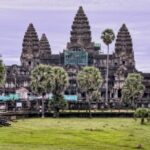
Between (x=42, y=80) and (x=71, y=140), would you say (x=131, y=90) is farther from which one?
(x=71, y=140)

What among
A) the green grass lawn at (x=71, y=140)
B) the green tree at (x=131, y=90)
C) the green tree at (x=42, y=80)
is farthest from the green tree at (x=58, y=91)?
the green grass lawn at (x=71, y=140)

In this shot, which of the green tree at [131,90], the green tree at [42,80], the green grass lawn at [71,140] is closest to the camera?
the green grass lawn at [71,140]

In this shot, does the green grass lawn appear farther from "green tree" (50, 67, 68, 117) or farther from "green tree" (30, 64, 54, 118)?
"green tree" (30, 64, 54, 118)

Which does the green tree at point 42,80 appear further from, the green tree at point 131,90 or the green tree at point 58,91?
the green tree at point 131,90

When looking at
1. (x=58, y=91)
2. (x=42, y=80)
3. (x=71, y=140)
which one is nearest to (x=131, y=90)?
(x=58, y=91)

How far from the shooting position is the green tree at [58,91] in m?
141

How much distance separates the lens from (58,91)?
151625 mm

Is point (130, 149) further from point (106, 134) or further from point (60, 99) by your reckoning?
point (60, 99)

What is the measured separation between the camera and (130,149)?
220 ft

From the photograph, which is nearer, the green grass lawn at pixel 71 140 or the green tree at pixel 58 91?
the green grass lawn at pixel 71 140

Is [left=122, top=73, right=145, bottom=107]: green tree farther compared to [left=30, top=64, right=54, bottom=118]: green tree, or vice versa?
[left=122, top=73, right=145, bottom=107]: green tree

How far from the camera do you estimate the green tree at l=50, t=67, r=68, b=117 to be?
141375mm

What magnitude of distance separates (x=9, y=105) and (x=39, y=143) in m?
109

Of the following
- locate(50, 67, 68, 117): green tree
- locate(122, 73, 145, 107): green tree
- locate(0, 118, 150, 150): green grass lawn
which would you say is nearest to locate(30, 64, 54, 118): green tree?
locate(50, 67, 68, 117): green tree
